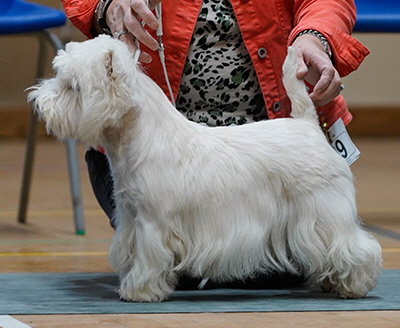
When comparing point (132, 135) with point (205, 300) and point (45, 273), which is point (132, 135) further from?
point (45, 273)

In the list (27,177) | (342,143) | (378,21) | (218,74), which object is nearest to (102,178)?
(218,74)

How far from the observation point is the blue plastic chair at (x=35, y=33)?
2725 mm

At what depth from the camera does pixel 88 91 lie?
5.17ft

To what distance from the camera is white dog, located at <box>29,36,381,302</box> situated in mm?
1640

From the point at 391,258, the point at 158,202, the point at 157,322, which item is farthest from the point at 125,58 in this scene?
the point at 391,258

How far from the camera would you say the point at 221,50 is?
2074 mm

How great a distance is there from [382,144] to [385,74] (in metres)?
0.53

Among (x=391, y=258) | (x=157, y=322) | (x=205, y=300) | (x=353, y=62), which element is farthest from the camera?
(x=391, y=258)

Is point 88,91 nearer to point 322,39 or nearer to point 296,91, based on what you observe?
point 296,91

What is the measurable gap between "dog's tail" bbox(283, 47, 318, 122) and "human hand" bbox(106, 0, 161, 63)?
268 millimetres

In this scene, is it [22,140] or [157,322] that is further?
[22,140]

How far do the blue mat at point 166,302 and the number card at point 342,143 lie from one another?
0.93 feet

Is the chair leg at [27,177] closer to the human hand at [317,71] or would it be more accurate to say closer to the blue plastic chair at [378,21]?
the blue plastic chair at [378,21]

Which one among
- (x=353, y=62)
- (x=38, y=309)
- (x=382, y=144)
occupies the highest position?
(x=353, y=62)
